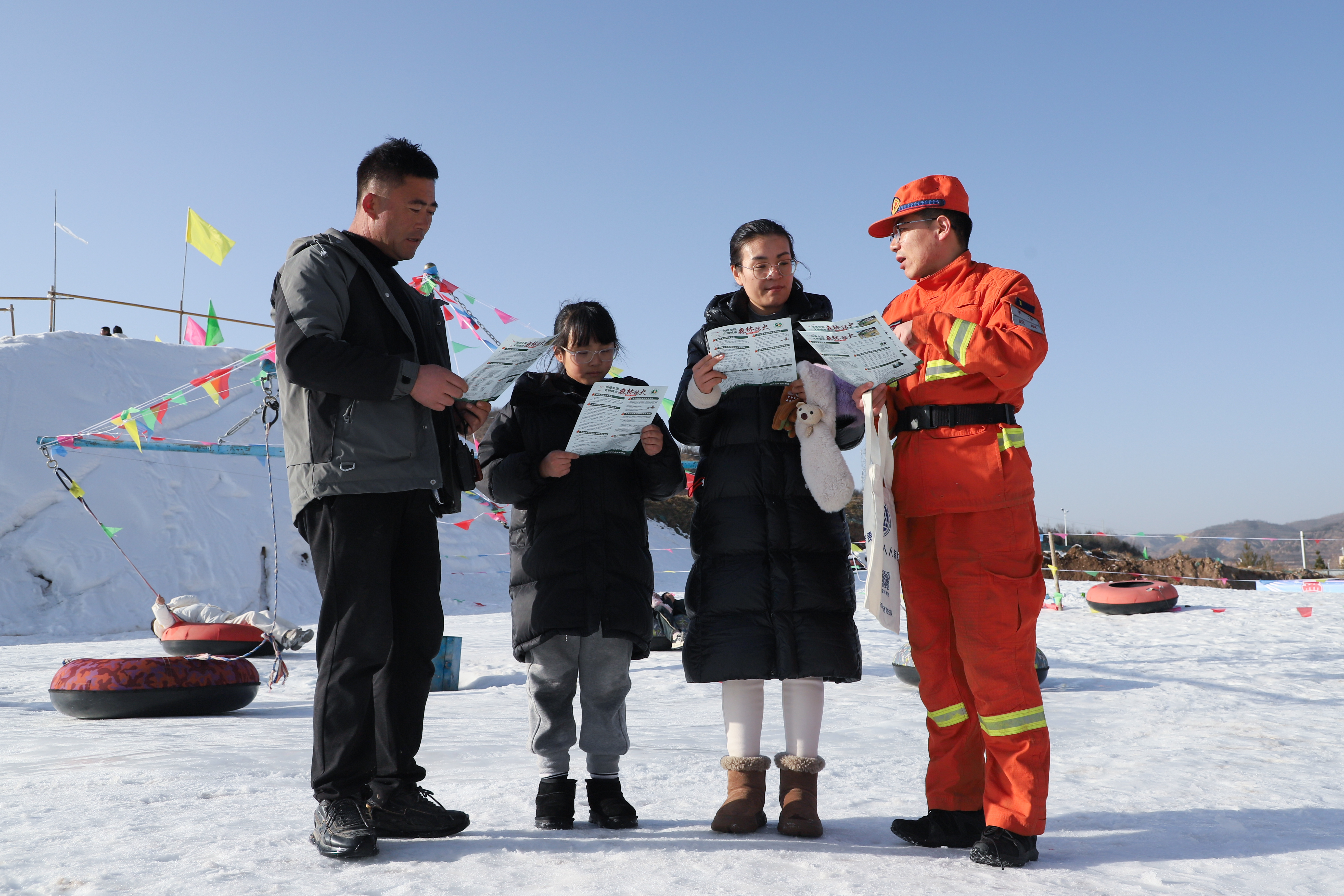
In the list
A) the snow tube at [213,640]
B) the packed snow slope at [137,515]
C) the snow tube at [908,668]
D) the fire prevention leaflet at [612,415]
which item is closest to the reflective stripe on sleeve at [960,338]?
the fire prevention leaflet at [612,415]

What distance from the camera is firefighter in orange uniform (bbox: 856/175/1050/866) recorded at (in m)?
2.23

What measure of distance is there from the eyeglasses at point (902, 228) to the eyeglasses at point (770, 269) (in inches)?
Answer: 12.3

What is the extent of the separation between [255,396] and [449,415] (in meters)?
18.7

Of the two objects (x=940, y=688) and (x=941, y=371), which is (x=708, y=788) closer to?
(x=940, y=688)

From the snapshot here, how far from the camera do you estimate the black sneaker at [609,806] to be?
2.42 metres

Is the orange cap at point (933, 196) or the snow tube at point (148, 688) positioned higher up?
the orange cap at point (933, 196)

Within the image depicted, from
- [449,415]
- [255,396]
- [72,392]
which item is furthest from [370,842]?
[255,396]

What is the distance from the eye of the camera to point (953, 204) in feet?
8.34

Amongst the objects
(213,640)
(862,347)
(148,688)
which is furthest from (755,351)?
(213,640)

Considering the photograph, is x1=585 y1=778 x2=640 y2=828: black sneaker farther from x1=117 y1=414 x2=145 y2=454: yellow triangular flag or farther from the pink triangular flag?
the pink triangular flag

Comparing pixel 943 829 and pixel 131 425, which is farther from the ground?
pixel 131 425

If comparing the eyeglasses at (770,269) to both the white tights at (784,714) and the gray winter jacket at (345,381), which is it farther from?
the white tights at (784,714)

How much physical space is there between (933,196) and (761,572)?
47.2 inches

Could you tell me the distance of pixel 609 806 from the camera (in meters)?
2.45
